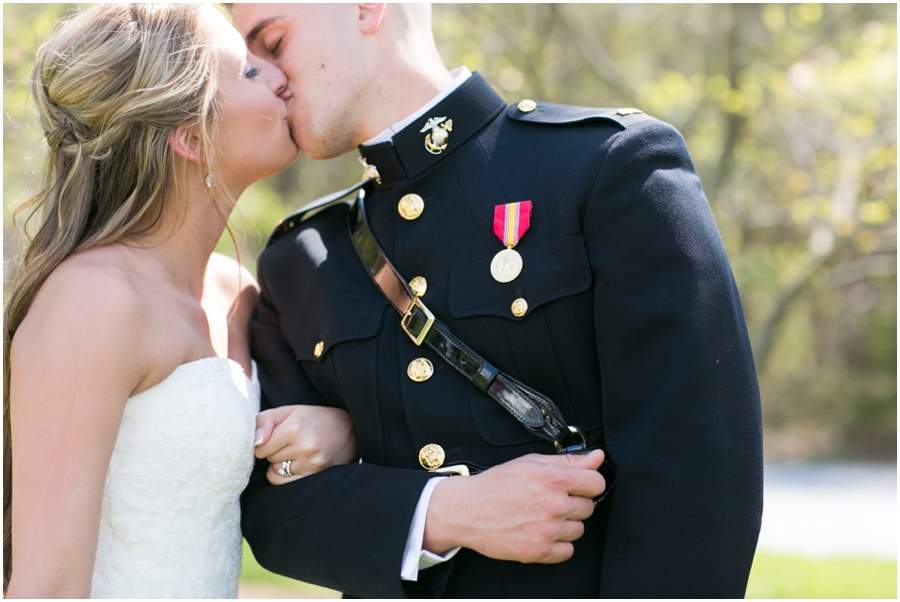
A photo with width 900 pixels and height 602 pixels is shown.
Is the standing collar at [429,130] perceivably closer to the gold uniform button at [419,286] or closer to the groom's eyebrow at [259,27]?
the gold uniform button at [419,286]

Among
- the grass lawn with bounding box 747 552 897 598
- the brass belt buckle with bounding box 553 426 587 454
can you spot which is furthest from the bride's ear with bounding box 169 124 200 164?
the grass lawn with bounding box 747 552 897 598

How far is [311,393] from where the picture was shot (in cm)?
251

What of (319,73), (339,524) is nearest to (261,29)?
(319,73)

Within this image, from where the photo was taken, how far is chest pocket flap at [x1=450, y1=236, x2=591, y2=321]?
2072 millimetres

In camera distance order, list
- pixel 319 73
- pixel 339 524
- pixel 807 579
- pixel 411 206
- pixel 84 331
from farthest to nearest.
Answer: pixel 807 579 → pixel 319 73 → pixel 411 206 → pixel 339 524 → pixel 84 331

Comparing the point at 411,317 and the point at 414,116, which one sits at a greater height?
the point at 414,116

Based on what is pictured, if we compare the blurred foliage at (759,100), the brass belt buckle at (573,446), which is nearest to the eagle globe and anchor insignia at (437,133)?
the brass belt buckle at (573,446)

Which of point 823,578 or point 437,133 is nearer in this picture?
point 437,133

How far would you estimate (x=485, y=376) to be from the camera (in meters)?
2.11

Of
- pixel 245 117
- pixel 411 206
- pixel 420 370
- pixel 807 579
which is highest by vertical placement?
pixel 245 117

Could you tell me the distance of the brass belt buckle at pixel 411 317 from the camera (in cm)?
219

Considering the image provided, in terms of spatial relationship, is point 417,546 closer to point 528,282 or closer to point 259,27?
point 528,282

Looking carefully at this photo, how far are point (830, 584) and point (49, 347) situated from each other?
17.3 feet

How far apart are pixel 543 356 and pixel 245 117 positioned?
1155 mm
